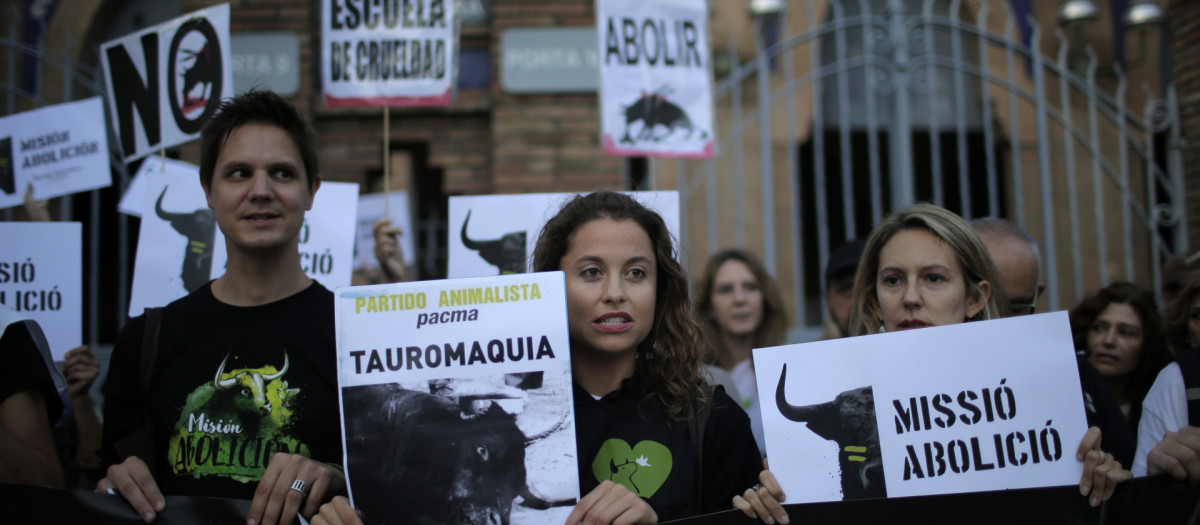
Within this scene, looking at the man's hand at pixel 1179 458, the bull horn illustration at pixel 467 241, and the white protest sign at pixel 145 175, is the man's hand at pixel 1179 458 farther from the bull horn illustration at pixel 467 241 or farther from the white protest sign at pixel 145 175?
the white protest sign at pixel 145 175

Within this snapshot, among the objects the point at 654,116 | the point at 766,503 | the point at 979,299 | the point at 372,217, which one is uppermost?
the point at 654,116

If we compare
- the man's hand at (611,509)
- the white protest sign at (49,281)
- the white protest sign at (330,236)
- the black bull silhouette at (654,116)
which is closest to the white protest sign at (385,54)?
the white protest sign at (330,236)

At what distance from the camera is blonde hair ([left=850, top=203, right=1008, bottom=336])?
6.84 ft

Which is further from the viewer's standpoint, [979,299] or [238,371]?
[979,299]

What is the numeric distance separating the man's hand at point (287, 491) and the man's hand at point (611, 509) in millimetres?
495

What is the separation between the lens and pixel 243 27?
567 centimetres

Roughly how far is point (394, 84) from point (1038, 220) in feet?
15.6

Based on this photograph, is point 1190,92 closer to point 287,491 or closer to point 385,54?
point 385,54

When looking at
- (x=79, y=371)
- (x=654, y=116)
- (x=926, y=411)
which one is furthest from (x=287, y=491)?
(x=654, y=116)

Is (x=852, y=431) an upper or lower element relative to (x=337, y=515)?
upper

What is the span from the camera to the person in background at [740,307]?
3.67m

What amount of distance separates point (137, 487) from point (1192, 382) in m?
2.26

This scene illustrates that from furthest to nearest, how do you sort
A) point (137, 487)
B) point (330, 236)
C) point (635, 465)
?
point (330, 236) → point (635, 465) → point (137, 487)

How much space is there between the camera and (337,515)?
159 cm
